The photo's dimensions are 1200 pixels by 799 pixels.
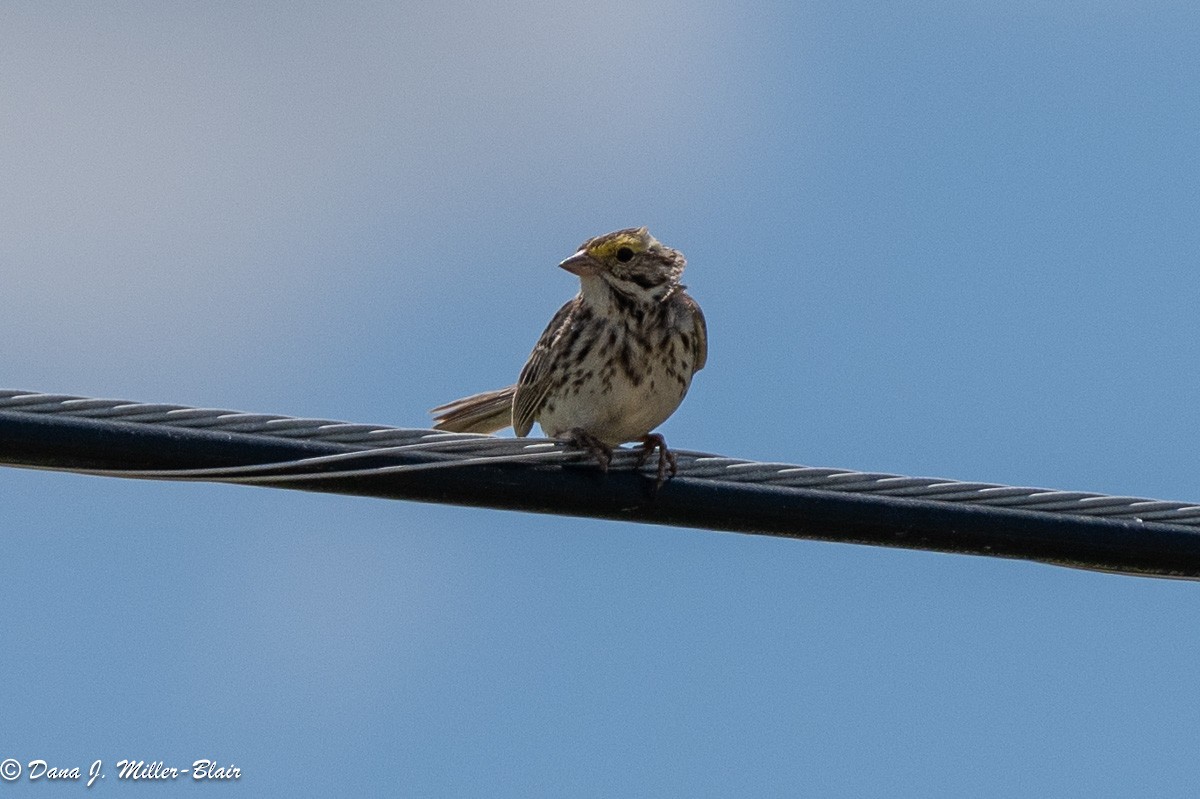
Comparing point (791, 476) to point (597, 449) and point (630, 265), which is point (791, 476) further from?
point (630, 265)

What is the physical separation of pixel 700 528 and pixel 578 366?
8.08ft

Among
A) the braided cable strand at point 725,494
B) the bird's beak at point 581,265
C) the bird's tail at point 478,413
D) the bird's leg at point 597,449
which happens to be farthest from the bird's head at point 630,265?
the braided cable strand at point 725,494

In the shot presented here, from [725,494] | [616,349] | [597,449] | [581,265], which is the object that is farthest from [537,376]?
Answer: [725,494]

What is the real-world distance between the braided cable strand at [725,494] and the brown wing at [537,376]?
2.41 metres

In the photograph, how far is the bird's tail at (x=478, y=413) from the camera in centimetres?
999

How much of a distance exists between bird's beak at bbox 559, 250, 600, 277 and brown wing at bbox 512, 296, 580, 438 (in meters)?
0.13

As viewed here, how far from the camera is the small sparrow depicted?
8836mm

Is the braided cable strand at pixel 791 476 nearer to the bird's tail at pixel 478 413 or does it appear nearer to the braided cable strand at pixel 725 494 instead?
the braided cable strand at pixel 725 494

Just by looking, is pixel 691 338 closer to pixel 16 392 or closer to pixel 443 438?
pixel 443 438

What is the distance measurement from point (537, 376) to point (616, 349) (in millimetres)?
439

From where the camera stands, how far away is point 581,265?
938 cm

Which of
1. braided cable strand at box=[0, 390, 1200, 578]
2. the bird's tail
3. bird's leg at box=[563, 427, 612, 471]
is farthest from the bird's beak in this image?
braided cable strand at box=[0, 390, 1200, 578]

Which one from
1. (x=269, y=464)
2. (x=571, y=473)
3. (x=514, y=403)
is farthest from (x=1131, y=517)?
(x=514, y=403)

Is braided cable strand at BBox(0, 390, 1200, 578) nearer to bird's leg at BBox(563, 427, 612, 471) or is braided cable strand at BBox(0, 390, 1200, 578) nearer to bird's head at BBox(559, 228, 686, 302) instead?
bird's leg at BBox(563, 427, 612, 471)
